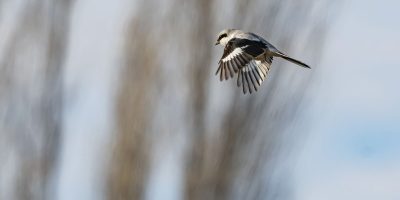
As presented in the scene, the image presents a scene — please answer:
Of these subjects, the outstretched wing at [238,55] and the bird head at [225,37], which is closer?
the outstretched wing at [238,55]

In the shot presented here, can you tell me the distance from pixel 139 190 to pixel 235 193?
25.2 inches

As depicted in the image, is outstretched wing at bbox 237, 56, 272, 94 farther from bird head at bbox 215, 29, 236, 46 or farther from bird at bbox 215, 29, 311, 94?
bird head at bbox 215, 29, 236, 46

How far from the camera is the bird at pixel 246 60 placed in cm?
528

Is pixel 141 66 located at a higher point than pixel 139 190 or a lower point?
higher

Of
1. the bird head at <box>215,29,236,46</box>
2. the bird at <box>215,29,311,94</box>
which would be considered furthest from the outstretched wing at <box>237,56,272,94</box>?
the bird head at <box>215,29,236,46</box>

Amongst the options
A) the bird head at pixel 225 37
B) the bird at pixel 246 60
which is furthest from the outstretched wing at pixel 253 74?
the bird head at pixel 225 37

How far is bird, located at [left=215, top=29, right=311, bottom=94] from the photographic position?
17.3 ft

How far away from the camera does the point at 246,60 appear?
17.5 ft

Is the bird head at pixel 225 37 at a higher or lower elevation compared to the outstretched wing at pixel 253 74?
higher

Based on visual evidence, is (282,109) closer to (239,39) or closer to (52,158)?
(52,158)

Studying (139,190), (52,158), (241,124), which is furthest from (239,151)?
(52,158)

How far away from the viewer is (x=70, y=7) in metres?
7.58

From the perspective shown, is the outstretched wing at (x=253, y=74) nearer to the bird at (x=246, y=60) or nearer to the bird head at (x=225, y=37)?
the bird at (x=246, y=60)

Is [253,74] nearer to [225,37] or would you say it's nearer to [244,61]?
[244,61]
